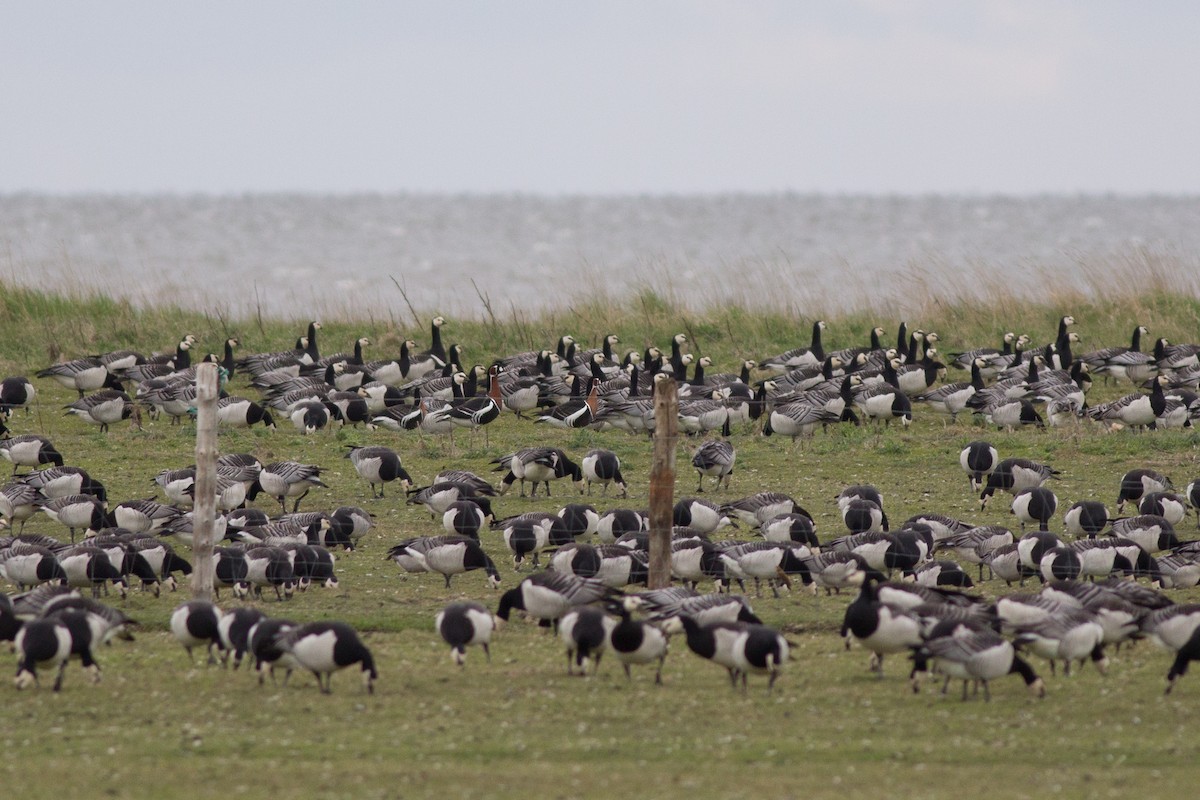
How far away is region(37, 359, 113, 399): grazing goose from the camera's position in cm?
2378

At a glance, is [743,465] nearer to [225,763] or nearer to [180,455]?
[180,455]

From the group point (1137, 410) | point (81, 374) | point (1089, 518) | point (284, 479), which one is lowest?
point (1089, 518)

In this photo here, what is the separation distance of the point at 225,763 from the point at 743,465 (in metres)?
12.3

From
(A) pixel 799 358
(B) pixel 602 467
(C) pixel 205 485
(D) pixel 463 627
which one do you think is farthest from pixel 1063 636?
(A) pixel 799 358

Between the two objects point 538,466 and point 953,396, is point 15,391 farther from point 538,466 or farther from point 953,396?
point 953,396

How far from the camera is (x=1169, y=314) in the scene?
92.5 ft

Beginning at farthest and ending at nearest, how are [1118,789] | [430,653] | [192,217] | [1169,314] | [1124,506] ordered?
1. [192,217]
2. [1169,314]
3. [1124,506]
4. [430,653]
5. [1118,789]

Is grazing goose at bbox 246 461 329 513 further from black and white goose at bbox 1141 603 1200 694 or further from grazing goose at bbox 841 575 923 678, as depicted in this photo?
black and white goose at bbox 1141 603 1200 694

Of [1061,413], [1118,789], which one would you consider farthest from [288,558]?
[1061,413]

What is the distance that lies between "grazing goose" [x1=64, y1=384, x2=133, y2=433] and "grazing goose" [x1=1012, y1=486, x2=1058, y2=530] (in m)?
12.6

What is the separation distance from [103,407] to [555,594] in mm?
12050

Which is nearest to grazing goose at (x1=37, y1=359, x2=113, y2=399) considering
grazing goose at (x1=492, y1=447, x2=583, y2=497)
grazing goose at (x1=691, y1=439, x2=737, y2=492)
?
grazing goose at (x1=492, y1=447, x2=583, y2=497)

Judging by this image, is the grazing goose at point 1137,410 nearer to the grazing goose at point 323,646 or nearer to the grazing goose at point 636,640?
the grazing goose at point 636,640

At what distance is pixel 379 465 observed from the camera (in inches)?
696
